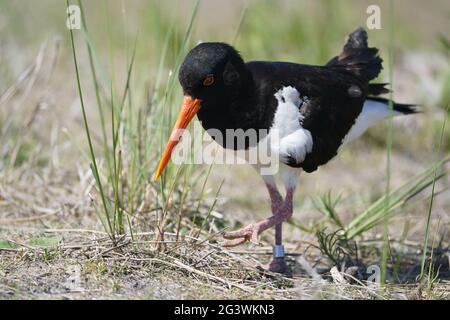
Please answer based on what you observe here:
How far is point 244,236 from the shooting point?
3.77m

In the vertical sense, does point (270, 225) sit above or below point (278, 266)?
above

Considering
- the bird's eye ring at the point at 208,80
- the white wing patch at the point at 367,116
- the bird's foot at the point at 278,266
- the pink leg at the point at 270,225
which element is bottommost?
the bird's foot at the point at 278,266

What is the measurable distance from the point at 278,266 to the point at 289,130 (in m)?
0.74

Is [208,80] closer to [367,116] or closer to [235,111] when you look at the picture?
[235,111]

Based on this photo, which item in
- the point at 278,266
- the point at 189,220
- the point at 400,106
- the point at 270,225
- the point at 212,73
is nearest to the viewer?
the point at 212,73

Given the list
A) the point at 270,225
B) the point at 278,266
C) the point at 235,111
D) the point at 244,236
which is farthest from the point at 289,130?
the point at 278,266

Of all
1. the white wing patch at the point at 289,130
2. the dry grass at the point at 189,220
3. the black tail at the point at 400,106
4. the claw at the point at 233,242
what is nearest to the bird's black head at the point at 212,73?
the white wing patch at the point at 289,130

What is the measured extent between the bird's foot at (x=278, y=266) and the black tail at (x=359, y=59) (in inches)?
49.4

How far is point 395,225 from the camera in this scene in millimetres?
5062

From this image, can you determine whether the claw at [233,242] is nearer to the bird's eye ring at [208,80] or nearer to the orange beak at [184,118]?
the orange beak at [184,118]

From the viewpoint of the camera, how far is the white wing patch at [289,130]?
3.90 meters

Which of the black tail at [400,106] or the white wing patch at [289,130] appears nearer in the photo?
the white wing patch at [289,130]

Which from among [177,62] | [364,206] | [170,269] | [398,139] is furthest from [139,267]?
[398,139]

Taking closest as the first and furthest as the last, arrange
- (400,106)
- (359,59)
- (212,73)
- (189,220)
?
(212,73), (189,220), (359,59), (400,106)
